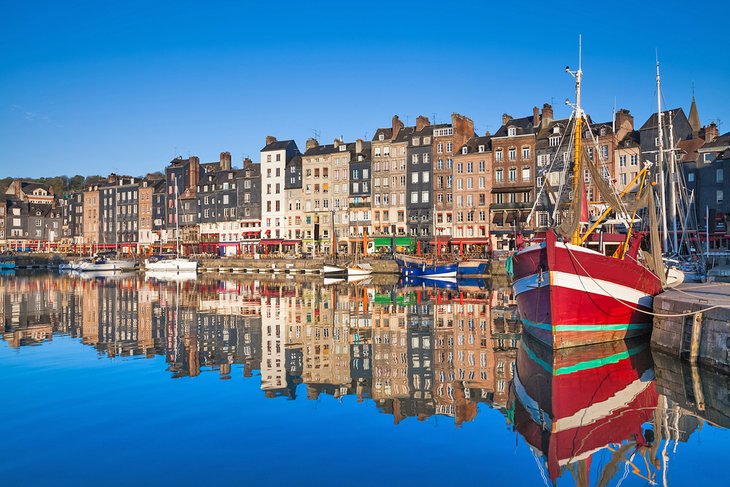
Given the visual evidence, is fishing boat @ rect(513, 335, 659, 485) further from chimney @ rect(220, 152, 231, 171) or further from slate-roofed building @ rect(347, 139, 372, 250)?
chimney @ rect(220, 152, 231, 171)

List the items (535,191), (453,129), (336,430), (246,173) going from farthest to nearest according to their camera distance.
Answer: (246,173), (453,129), (535,191), (336,430)

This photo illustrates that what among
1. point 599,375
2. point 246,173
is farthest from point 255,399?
point 246,173

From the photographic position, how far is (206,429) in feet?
41.9

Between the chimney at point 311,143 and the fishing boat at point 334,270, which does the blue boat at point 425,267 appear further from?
the chimney at point 311,143

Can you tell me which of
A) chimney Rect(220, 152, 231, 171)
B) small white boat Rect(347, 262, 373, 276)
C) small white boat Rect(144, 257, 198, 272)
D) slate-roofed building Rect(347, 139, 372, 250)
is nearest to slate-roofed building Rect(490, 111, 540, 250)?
small white boat Rect(347, 262, 373, 276)

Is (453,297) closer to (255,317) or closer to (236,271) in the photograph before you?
(255,317)

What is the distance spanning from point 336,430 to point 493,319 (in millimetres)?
19238

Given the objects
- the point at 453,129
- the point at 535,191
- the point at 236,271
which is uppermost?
the point at 453,129

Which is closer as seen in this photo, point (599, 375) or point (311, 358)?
point (599, 375)

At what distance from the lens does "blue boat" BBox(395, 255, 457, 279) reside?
213 ft

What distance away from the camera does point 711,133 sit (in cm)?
6800

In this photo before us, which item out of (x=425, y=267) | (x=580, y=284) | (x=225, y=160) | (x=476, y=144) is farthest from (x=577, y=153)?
(x=225, y=160)

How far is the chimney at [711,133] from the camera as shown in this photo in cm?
6781

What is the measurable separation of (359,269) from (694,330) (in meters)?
52.8
